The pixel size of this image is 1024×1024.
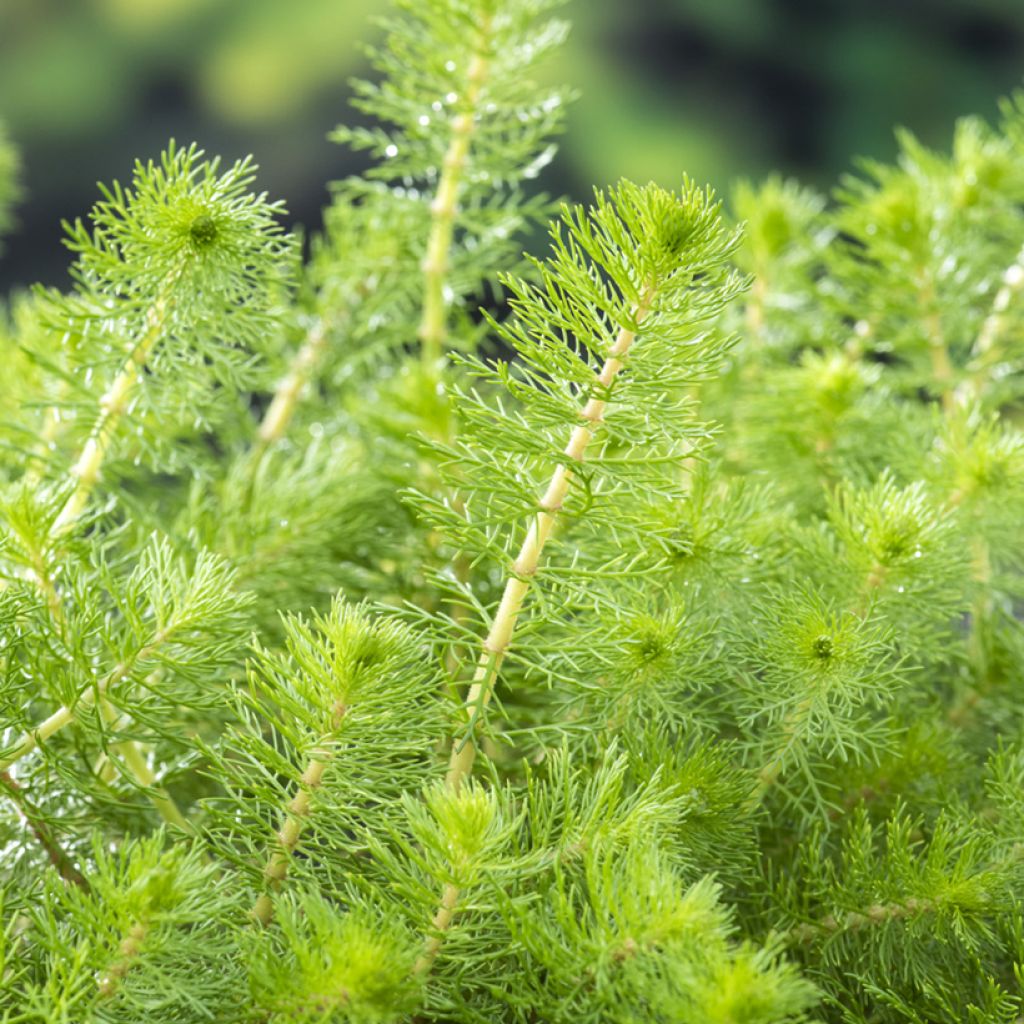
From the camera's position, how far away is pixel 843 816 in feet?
1.09

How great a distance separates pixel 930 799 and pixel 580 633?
102mm

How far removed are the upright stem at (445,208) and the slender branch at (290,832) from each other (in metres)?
0.20

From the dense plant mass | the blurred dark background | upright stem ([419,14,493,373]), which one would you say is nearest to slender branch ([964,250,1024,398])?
the dense plant mass

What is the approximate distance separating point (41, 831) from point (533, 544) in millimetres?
122

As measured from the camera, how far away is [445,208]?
421 millimetres

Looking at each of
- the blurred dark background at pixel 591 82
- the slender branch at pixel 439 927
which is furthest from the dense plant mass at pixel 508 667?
the blurred dark background at pixel 591 82

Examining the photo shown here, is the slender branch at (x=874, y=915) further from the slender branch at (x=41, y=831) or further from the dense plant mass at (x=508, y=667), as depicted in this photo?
the slender branch at (x=41, y=831)

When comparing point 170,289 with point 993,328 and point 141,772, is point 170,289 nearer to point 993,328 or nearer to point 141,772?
point 141,772

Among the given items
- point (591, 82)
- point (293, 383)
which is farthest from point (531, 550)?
point (591, 82)

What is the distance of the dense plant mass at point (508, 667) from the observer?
0.22 metres

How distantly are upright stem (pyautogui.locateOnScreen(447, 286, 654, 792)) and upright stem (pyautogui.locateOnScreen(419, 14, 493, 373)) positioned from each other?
0.17 m

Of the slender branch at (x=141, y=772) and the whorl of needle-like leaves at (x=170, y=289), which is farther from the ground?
the whorl of needle-like leaves at (x=170, y=289)

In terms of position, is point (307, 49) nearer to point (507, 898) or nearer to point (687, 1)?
point (687, 1)

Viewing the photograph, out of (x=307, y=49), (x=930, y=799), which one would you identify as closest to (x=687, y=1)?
(x=307, y=49)
